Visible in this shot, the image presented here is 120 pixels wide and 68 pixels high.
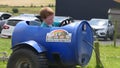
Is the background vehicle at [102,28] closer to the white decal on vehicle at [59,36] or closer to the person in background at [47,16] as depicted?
the person in background at [47,16]

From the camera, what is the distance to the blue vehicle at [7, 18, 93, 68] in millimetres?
8484

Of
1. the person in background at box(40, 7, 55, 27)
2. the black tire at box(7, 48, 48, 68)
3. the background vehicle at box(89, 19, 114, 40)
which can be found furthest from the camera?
the background vehicle at box(89, 19, 114, 40)

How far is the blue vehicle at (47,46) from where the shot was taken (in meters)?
8.48

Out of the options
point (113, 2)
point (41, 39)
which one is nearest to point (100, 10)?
point (113, 2)

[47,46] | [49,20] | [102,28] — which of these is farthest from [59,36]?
[102,28]

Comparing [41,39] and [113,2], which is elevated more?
[113,2]

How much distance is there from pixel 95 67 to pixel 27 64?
2917mm

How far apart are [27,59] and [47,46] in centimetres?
47

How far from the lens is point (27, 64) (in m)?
8.65

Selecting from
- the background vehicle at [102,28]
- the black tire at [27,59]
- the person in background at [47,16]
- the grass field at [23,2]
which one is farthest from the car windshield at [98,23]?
Result: the grass field at [23,2]

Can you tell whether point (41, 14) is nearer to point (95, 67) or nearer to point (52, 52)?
point (52, 52)

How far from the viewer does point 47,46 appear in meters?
8.61

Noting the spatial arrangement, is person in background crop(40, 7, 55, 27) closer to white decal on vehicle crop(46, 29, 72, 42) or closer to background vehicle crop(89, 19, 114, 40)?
white decal on vehicle crop(46, 29, 72, 42)

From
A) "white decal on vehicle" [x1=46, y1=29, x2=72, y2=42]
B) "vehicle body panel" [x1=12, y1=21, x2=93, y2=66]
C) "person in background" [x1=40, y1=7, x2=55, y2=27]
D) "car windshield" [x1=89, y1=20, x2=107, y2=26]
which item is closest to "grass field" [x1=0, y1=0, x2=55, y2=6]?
"car windshield" [x1=89, y1=20, x2=107, y2=26]
